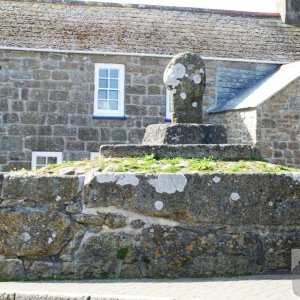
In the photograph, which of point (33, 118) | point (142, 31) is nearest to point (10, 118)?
point (33, 118)

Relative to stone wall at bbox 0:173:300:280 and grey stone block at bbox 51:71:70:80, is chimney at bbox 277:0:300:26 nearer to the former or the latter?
grey stone block at bbox 51:71:70:80

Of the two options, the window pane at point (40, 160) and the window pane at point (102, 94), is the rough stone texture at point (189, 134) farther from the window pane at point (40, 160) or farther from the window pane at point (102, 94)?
the window pane at point (102, 94)

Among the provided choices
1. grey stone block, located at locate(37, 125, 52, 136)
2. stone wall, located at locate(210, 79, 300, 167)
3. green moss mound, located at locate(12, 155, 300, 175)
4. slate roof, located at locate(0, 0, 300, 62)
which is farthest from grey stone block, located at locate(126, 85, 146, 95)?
green moss mound, located at locate(12, 155, 300, 175)

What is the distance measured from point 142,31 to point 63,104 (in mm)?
3330

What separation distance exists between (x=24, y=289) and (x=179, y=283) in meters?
1.28

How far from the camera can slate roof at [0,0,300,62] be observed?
61.0 feet

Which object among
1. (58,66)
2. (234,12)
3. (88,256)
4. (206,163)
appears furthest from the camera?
(234,12)

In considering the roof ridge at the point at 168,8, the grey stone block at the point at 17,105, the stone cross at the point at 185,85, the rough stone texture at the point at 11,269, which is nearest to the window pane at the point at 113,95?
the grey stone block at the point at 17,105

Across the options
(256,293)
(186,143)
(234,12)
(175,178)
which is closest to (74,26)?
(234,12)

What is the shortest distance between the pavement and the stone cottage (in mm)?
11369

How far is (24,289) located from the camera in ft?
18.1

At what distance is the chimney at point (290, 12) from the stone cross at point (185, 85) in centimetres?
1455

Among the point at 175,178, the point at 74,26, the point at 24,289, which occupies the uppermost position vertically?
the point at 74,26

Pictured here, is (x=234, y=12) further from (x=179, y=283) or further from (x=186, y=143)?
(x=179, y=283)
